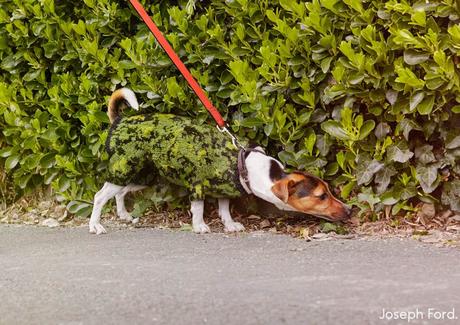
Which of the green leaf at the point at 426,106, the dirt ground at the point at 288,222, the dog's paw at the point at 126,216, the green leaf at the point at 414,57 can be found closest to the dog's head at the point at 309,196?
the dirt ground at the point at 288,222

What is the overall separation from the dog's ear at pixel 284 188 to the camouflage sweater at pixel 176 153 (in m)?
0.31

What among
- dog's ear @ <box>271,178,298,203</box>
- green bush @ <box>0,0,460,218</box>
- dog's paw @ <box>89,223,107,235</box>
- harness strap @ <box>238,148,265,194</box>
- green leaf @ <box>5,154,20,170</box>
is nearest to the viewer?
green bush @ <box>0,0,460,218</box>

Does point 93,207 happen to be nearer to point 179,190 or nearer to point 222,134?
point 179,190

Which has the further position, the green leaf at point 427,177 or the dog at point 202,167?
the dog at point 202,167

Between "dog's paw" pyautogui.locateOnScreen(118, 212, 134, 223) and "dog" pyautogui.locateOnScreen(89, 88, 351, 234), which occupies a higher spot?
"dog" pyautogui.locateOnScreen(89, 88, 351, 234)

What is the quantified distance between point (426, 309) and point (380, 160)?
2.17 m

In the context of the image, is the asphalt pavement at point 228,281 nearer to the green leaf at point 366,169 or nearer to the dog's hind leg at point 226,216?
the dog's hind leg at point 226,216

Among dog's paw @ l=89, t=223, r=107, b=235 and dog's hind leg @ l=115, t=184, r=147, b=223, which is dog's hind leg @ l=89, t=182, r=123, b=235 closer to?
dog's paw @ l=89, t=223, r=107, b=235

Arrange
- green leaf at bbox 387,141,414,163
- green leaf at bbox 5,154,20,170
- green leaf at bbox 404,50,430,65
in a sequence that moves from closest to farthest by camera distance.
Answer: green leaf at bbox 404,50,430,65 < green leaf at bbox 387,141,414,163 < green leaf at bbox 5,154,20,170

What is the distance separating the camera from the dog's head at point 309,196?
5.03 m

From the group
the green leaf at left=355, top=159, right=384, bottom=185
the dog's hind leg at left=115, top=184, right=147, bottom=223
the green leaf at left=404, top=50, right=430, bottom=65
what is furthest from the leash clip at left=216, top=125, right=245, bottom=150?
the green leaf at left=404, top=50, right=430, bottom=65

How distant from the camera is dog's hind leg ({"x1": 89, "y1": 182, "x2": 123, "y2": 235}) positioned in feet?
18.8

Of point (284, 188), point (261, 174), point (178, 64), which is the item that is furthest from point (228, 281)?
point (178, 64)

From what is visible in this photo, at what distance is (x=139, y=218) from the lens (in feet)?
20.2
